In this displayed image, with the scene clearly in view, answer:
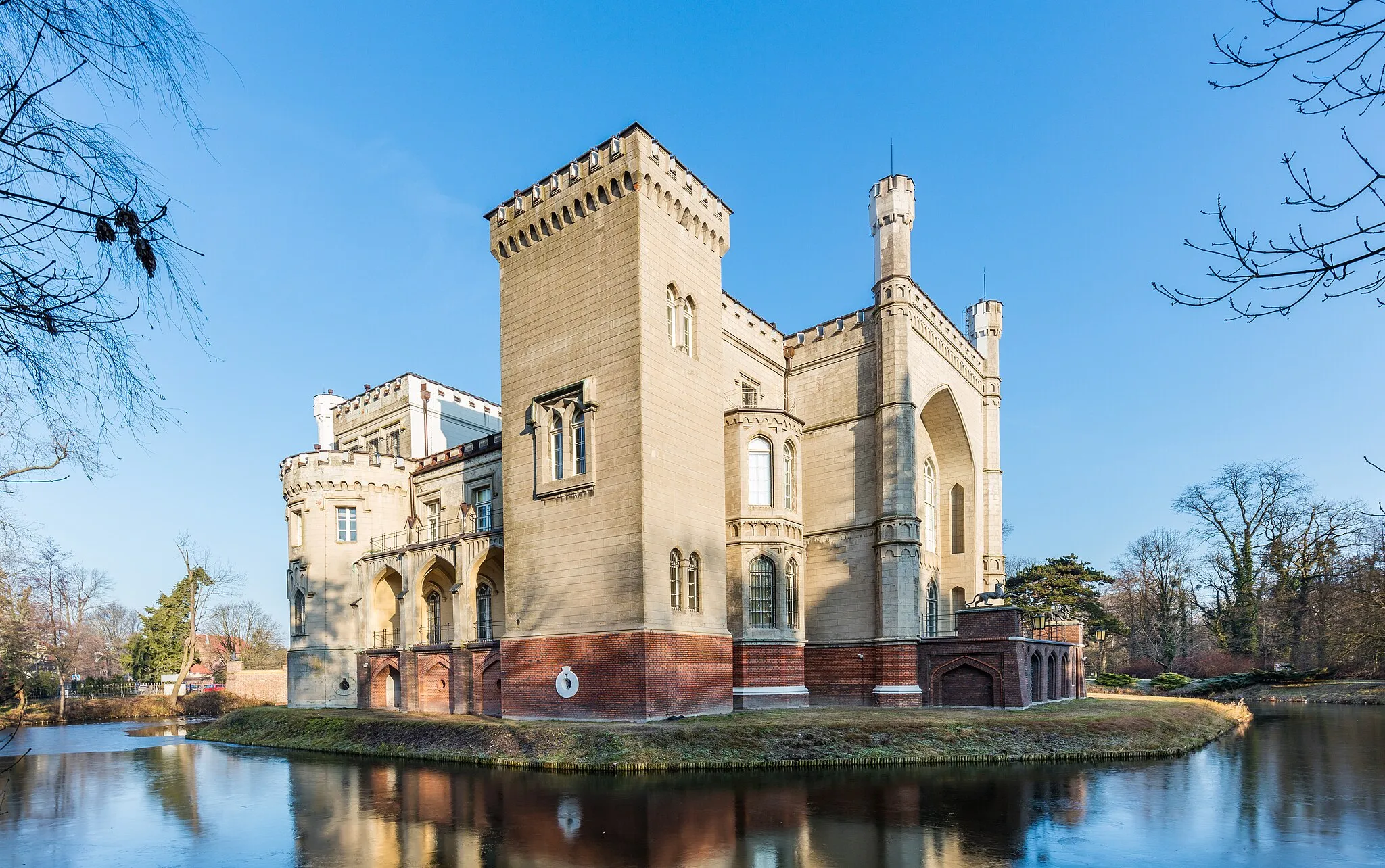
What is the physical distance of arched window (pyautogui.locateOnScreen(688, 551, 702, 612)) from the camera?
76.4ft

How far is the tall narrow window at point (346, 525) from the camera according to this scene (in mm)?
33562

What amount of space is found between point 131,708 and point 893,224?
48.5m

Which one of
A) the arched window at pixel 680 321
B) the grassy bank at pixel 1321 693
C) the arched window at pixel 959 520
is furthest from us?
the grassy bank at pixel 1321 693

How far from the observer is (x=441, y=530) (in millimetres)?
33250

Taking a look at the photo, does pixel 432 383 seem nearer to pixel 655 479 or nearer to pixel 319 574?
pixel 319 574

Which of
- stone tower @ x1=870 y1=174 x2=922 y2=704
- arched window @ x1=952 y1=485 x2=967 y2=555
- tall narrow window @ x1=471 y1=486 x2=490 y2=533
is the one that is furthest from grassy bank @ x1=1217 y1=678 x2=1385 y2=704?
tall narrow window @ x1=471 y1=486 x2=490 y2=533

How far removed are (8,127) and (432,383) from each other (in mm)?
36206

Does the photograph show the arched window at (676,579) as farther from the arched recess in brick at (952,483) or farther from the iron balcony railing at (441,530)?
the arched recess in brick at (952,483)

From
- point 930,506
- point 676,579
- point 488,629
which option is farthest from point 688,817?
point 930,506

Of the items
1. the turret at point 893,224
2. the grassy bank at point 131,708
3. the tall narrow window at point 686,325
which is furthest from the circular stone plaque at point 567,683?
the grassy bank at point 131,708

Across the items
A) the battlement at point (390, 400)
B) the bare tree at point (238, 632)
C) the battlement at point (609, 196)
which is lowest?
the bare tree at point (238, 632)

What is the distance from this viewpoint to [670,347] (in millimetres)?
23656

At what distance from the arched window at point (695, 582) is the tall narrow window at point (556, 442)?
15.7 feet

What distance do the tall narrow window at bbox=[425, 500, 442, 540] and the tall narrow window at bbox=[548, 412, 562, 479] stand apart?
11326 millimetres
